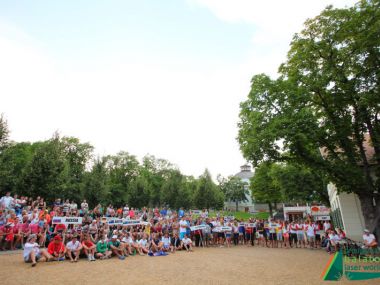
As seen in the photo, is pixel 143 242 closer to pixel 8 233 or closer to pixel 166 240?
pixel 166 240

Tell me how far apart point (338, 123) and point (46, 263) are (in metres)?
16.2

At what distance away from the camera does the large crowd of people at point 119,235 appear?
10.9 m

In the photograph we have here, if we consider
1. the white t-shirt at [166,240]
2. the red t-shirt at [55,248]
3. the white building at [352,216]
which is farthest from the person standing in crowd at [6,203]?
the white building at [352,216]

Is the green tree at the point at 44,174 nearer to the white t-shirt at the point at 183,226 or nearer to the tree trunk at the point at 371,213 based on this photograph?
the white t-shirt at the point at 183,226

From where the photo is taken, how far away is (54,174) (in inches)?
892

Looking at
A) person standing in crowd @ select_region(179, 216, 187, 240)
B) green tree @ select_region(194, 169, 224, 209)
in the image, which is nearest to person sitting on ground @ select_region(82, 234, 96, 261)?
person standing in crowd @ select_region(179, 216, 187, 240)

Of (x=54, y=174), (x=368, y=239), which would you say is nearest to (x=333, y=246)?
(x=368, y=239)

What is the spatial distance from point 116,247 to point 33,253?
12.0 ft

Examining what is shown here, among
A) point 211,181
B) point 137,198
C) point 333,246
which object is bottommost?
point 333,246

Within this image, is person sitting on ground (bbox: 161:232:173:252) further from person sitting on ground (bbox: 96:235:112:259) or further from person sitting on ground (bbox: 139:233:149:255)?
→ person sitting on ground (bbox: 96:235:112:259)

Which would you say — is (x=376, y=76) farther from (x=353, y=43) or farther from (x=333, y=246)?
(x=333, y=246)

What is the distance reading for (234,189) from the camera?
303 feet

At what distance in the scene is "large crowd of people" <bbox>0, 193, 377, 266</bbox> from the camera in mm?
10875

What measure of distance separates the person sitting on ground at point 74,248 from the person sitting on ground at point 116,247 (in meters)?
1.53
